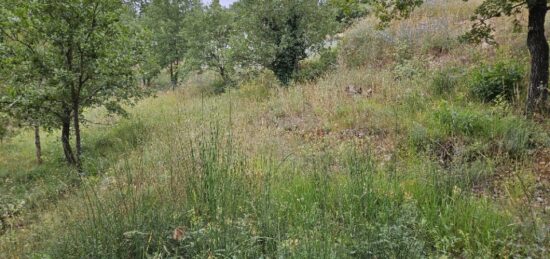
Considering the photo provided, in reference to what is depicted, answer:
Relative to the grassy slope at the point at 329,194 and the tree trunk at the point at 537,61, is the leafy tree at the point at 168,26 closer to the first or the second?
the grassy slope at the point at 329,194

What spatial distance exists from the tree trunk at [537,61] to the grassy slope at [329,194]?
1.31 feet

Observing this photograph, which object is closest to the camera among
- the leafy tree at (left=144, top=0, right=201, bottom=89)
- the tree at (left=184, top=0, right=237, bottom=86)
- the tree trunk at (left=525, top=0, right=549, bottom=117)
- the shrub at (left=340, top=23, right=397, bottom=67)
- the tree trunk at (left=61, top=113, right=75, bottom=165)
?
the tree trunk at (left=525, top=0, right=549, bottom=117)

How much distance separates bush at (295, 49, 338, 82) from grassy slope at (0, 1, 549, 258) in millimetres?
3834

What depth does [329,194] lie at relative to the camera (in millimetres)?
3383

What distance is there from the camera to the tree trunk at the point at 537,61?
5.15 m

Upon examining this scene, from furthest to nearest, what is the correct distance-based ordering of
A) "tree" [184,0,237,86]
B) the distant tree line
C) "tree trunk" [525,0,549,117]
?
"tree" [184,0,237,86] < the distant tree line < "tree trunk" [525,0,549,117]

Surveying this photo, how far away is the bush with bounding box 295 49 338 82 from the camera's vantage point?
10.3 meters

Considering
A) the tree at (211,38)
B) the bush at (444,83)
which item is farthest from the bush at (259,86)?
the bush at (444,83)

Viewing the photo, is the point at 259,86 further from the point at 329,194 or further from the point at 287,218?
the point at 287,218

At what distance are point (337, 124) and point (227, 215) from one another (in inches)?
147

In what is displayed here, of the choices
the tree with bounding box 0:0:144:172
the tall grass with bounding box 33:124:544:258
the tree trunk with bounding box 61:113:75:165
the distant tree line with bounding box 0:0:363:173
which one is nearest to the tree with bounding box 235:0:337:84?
the distant tree line with bounding box 0:0:363:173

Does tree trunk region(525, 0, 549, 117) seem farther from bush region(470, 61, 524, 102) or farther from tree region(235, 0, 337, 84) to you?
tree region(235, 0, 337, 84)

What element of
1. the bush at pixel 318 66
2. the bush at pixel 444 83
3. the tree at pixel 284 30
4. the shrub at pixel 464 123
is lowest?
the shrub at pixel 464 123

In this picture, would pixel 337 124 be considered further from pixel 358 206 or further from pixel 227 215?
pixel 227 215
